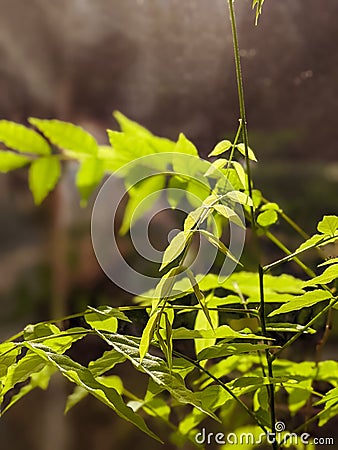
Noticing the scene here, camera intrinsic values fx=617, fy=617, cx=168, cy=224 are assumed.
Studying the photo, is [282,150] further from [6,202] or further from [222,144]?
[222,144]

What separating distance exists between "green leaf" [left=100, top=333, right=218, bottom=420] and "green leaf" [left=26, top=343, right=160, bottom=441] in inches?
0.8

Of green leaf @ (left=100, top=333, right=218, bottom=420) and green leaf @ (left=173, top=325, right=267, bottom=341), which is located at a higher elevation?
green leaf @ (left=173, top=325, right=267, bottom=341)

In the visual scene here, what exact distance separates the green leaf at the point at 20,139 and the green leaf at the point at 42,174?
0.01 meters

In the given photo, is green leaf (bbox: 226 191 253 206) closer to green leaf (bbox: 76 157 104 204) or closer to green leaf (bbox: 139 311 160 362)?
green leaf (bbox: 139 311 160 362)

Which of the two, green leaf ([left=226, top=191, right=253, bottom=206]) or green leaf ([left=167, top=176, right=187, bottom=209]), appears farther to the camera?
green leaf ([left=167, top=176, right=187, bottom=209])

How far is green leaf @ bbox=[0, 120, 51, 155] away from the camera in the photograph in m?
0.53

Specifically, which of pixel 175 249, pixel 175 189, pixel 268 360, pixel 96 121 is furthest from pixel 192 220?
pixel 96 121

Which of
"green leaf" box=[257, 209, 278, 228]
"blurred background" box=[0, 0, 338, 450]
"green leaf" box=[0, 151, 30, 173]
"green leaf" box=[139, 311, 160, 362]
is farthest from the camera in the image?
"blurred background" box=[0, 0, 338, 450]

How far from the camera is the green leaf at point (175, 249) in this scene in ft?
0.94

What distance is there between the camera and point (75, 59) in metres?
1.08

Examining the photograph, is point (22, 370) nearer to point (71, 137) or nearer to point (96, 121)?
point (71, 137)

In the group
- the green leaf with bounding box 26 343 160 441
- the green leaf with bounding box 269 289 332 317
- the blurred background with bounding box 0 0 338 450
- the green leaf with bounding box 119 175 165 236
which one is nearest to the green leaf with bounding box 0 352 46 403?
the green leaf with bounding box 26 343 160 441

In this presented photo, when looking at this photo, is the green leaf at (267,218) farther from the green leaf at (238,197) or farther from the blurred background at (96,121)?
the blurred background at (96,121)

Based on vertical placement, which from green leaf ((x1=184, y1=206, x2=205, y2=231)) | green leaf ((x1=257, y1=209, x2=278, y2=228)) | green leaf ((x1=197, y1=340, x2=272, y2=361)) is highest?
green leaf ((x1=257, y1=209, x2=278, y2=228))
